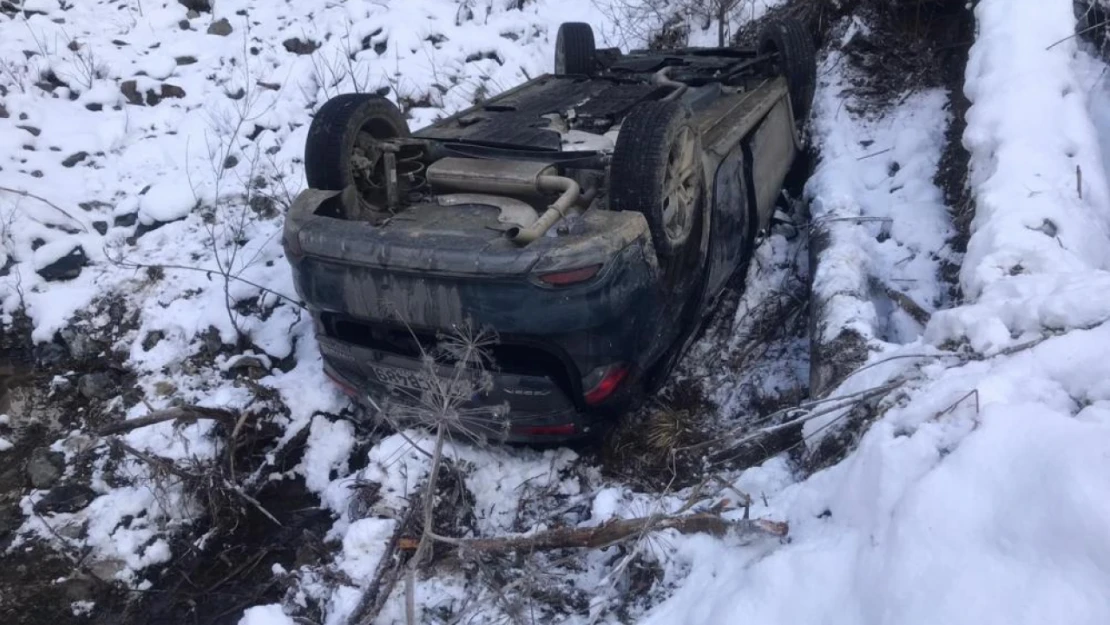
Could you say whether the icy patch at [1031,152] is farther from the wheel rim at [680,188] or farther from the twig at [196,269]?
the twig at [196,269]

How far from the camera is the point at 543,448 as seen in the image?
4.04 meters

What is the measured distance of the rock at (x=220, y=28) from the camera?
7473 millimetres

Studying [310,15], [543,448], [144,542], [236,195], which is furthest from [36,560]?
[310,15]

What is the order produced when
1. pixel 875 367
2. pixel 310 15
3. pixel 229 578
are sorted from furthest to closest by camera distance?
pixel 310 15 < pixel 229 578 < pixel 875 367

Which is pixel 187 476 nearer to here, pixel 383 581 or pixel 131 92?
pixel 383 581

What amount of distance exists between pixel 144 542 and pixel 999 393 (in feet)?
11.5

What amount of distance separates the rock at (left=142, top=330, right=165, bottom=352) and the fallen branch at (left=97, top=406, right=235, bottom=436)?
2.96ft

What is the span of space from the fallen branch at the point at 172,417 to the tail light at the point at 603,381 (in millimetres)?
1825

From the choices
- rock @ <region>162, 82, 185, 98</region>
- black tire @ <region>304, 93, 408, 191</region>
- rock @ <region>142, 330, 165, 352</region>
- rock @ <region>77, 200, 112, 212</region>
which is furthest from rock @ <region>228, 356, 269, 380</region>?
rock @ <region>162, 82, 185, 98</region>

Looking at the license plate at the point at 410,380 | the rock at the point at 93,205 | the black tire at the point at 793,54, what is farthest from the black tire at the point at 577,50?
the rock at the point at 93,205

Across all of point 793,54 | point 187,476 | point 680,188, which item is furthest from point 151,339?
point 793,54

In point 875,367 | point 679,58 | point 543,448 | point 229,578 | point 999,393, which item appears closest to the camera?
point 999,393

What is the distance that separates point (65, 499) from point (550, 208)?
2.69 metres

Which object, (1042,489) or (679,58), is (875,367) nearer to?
(1042,489)
